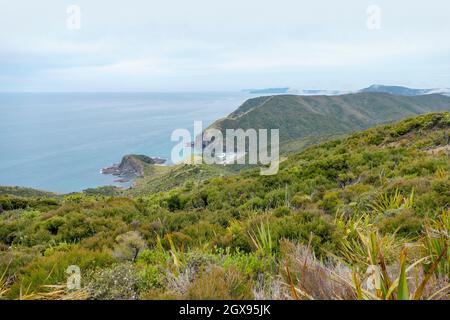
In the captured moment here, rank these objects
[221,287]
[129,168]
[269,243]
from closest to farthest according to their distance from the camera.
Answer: [221,287] → [269,243] → [129,168]

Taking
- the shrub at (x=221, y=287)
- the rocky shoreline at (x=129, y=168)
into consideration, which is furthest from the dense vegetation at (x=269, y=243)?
the rocky shoreline at (x=129, y=168)

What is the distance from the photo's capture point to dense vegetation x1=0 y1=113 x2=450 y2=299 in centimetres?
288

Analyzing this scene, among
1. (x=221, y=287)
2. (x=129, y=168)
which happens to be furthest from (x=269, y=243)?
(x=129, y=168)

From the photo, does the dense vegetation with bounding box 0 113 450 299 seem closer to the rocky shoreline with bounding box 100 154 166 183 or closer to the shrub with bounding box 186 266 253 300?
the shrub with bounding box 186 266 253 300

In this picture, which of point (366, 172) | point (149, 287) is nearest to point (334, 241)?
point (149, 287)

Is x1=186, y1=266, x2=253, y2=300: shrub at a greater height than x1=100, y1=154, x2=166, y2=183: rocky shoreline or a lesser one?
greater

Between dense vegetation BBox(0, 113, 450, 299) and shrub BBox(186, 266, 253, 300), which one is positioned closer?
shrub BBox(186, 266, 253, 300)

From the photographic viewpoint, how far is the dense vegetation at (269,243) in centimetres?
288

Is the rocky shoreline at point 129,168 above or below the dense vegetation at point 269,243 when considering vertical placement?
below

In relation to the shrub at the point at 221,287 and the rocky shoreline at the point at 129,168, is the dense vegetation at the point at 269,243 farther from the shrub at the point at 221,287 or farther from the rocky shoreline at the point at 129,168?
the rocky shoreline at the point at 129,168

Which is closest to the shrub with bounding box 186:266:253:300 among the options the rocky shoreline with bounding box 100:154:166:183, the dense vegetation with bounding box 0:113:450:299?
the dense vegetation with bounding box 0:113:450:299

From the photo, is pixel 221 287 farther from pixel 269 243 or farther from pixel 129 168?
pixel 129 168

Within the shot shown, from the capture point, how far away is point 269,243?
4164 mm
